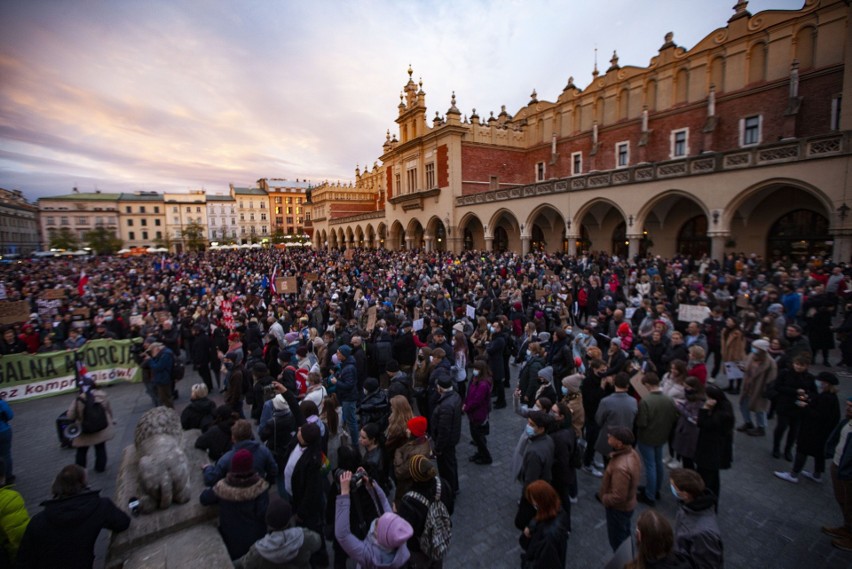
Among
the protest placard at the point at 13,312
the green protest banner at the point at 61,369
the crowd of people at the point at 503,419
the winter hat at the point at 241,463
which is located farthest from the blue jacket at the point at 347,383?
the protest placard at the point at 13,312

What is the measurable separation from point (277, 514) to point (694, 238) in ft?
82.7

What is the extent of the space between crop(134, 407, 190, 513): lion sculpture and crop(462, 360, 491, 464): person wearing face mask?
3302 mm

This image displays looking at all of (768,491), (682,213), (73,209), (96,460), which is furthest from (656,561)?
(73,209)

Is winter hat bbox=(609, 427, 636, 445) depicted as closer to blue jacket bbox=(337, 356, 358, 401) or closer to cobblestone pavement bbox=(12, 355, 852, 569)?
cobblestone pavement bbox=(12, 355, 852, 569)

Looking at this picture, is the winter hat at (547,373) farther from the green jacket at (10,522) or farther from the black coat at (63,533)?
the green jacket at (10,522)

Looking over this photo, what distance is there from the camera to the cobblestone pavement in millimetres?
3760

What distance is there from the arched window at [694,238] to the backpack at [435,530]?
23569 mm

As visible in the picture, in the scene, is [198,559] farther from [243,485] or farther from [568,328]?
[568,328]

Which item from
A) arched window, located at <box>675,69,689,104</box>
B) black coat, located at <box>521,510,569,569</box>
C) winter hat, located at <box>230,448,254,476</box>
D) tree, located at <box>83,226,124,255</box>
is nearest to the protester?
winter hat, located at <box>230,448,254,476</box>

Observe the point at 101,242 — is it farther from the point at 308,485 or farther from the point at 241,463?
the point at 241,463

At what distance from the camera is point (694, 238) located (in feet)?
70.0

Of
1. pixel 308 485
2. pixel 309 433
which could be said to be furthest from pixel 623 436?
pixel 308 485

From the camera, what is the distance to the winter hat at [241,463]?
10.2ft

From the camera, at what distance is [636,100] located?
81.5 ft
